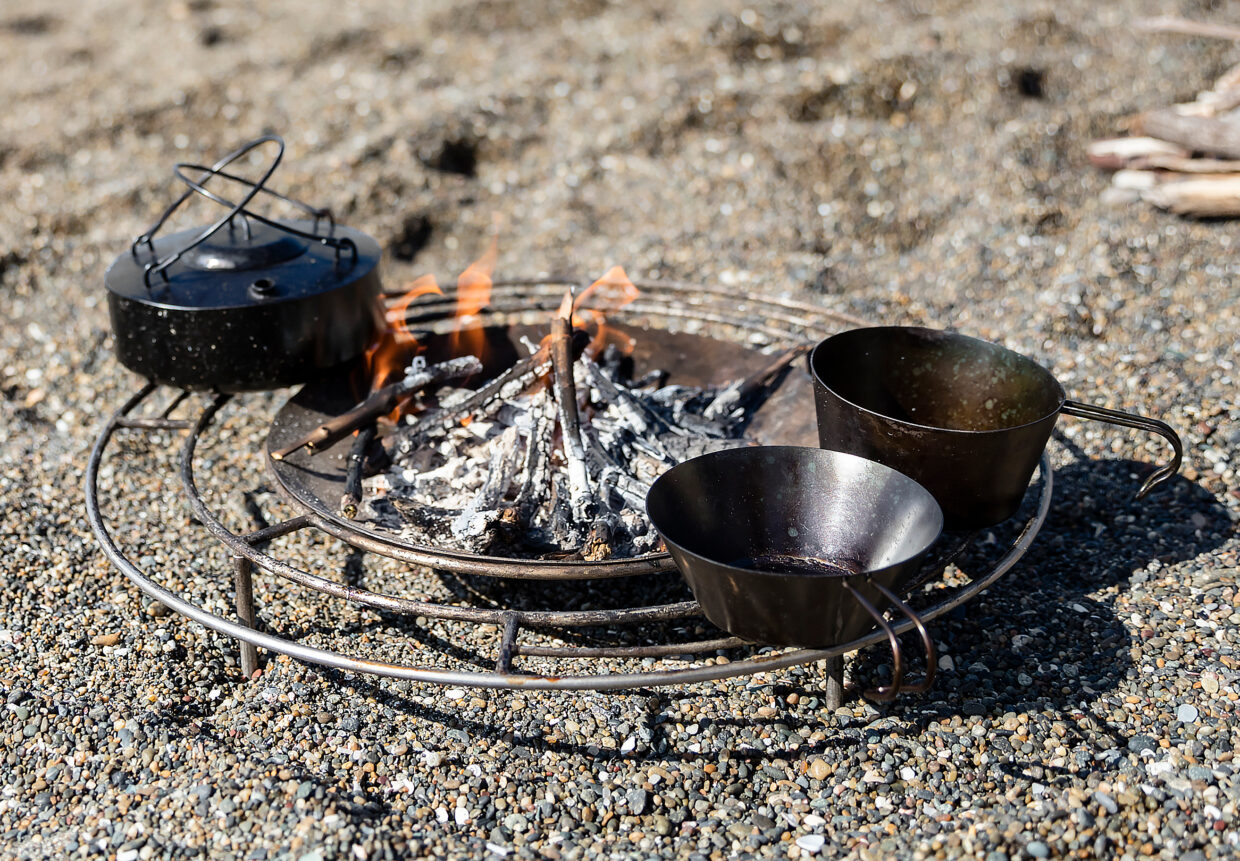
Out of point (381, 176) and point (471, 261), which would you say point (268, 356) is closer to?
point (471, 261)

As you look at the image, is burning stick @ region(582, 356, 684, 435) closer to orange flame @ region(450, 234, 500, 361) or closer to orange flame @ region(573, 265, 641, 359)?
orange flame @ region(573, 265, 641, 359)

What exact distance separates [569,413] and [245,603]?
1.24 m

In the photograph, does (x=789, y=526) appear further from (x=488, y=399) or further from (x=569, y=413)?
(x=488, y=399)

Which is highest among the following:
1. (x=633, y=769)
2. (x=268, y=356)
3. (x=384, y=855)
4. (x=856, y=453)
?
(x=268, y=356)

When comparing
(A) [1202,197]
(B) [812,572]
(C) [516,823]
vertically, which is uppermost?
(B) [812,572]

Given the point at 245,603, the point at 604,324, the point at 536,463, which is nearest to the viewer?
the point at 245,603

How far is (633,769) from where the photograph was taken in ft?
9.21

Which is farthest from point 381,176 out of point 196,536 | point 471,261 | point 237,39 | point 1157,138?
point 1157,138

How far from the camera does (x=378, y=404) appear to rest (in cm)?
359

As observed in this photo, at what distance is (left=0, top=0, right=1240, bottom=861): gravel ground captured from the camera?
104 inches

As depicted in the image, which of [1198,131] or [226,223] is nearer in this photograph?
[226,223]

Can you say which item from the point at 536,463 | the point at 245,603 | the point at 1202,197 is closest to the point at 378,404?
the point at 536,463

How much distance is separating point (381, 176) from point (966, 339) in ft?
14.7

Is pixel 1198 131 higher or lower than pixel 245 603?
higher
